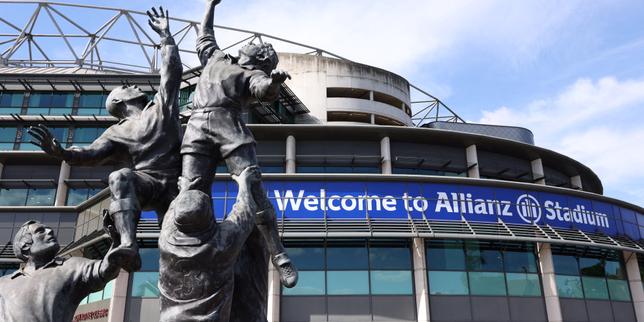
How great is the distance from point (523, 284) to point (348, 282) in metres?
7.88

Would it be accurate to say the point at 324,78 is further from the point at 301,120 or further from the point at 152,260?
the point at 152,260

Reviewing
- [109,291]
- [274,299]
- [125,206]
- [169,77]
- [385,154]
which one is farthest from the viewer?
[385,154]

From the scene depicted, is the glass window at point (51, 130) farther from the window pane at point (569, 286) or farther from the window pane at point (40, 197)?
the window pane at point (569, 286)

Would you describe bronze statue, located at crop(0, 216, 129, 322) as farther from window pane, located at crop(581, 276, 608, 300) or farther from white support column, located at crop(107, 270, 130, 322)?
window pane, located at crop(581, 276, 608, 300)

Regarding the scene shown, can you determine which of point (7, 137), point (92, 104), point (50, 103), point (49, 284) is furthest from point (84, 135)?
point (49, 284)

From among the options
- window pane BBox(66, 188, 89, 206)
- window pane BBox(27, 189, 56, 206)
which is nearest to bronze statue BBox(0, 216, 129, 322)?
window pane BBox(66, 188, 89, 206)

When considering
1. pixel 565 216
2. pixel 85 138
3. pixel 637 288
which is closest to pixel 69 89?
pixel 85 138

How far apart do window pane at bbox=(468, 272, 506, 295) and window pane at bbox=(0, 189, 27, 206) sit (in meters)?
25.3

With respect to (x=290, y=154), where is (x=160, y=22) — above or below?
below

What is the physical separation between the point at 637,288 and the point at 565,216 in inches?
199

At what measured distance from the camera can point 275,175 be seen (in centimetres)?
2314

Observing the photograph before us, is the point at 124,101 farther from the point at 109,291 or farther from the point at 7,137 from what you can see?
the point at 7,137

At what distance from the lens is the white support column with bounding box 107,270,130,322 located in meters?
21.5

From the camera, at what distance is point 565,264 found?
2416cm
